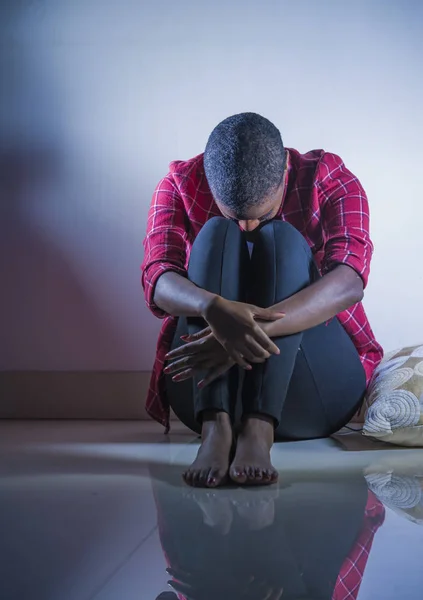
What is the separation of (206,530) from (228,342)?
43 centimetres

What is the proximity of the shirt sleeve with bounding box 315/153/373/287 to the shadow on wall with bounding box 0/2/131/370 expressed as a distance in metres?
0.93

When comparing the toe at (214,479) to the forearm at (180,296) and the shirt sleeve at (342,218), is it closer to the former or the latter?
the forearm at (180,296)

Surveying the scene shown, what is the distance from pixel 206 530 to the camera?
92 centimetres

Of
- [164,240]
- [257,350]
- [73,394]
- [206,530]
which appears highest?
[164,240]

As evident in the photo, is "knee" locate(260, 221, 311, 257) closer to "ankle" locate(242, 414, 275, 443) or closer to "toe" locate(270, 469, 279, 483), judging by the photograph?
"ankle" locate(242, 414, 275, 443)

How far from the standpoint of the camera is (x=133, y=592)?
27.1 inches

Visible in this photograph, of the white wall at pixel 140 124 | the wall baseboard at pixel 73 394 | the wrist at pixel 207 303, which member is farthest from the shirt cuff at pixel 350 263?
the wall baseboard at pixel 73 394

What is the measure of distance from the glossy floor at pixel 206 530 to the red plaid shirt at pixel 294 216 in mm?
292

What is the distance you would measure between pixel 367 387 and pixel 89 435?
2.32 feet

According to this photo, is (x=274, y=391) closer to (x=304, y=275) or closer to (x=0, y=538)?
(x=304, y=275)

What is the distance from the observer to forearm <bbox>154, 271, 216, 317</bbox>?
135 centimetres

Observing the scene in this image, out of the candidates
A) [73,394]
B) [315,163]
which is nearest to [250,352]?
[315,163]

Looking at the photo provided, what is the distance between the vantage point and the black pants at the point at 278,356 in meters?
1.31

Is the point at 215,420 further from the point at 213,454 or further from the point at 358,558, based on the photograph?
the point at 358,558
